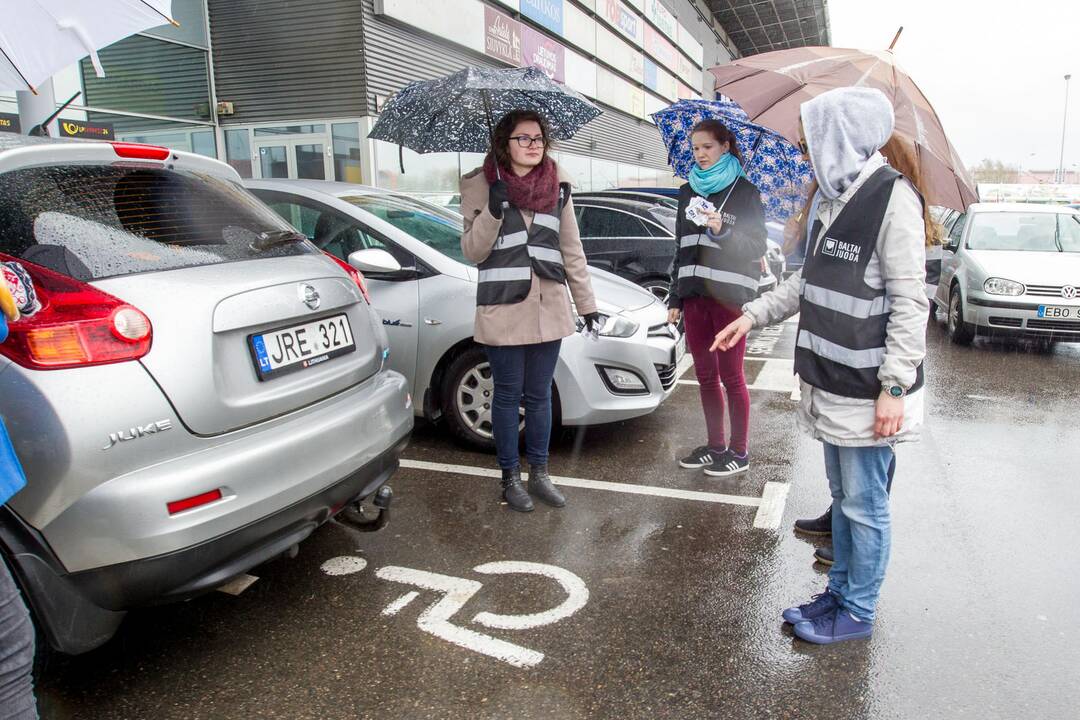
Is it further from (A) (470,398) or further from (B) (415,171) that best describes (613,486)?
(B) (415,171)

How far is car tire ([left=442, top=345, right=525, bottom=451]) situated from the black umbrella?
1.16 meters

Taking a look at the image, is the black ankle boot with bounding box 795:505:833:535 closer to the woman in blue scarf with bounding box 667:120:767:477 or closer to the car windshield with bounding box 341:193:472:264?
the woman in blue scarf with bounding box 667:120:767:477

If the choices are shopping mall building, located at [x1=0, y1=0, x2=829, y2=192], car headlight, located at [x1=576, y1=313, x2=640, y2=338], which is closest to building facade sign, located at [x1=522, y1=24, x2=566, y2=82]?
shopping mall building, located at [x1=0, y1=0, x2=829, y2=192]

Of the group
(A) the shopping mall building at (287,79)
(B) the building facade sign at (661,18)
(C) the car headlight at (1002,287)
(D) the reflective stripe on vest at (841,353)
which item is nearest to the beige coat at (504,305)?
(D) the reflective stripe on vest at (841,353)

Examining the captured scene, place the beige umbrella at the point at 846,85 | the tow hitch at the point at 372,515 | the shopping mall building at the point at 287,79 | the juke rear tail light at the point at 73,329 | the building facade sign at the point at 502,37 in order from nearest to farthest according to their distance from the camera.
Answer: the juke rear tail light at the point at 73,329
the beige umbrella at the point at 846,85
the tow hitch at the point at 372,515
the shopping mall building at the point at 287,79
the building facade sign at the point at 502,37

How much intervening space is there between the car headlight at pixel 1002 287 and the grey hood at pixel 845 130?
20.4 feet

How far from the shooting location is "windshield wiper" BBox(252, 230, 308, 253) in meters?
2.77

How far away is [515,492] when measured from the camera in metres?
3.84

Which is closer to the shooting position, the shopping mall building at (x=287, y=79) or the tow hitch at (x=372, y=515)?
the tow hitch at (x=372, y=515)

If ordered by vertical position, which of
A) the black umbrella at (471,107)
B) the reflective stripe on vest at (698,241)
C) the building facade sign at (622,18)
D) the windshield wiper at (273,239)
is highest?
the building facade sign at (622,18)

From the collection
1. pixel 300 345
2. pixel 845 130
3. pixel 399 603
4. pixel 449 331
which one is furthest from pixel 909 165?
pixel 449 331

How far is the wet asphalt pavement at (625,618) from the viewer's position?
2.38m

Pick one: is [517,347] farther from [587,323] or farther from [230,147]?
[230,147]

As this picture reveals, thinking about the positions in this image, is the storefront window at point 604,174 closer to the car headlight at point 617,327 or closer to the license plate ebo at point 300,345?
the car headlight at point 617,327
